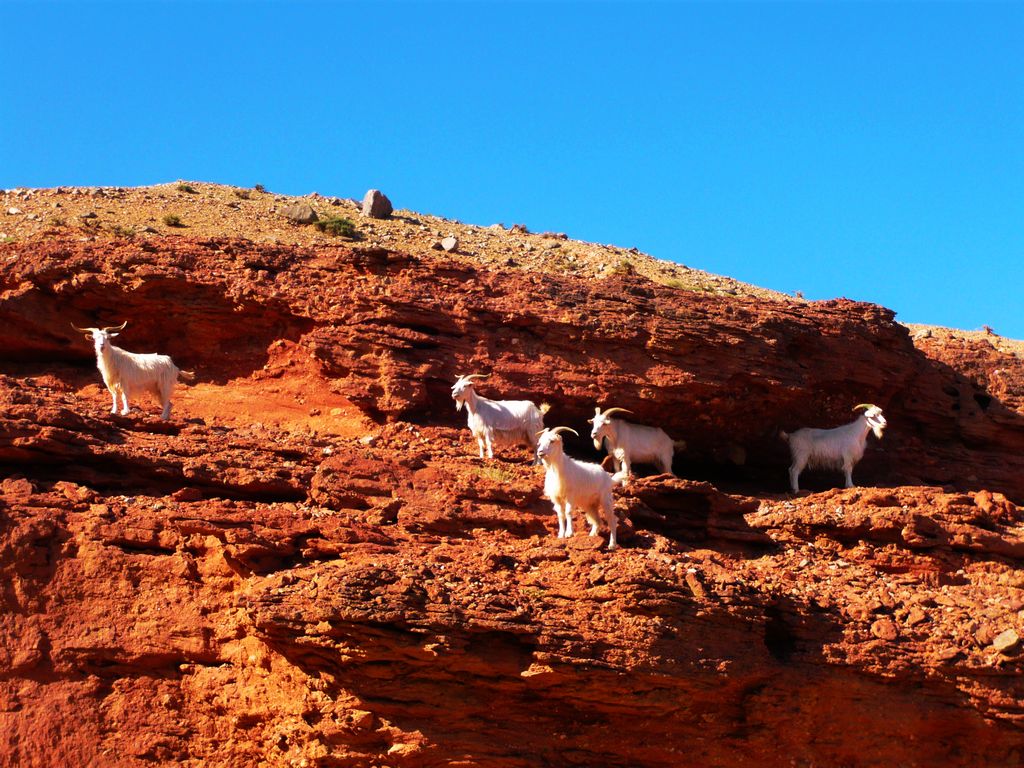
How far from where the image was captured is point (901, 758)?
16.2 meters

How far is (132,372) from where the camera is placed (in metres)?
19.1

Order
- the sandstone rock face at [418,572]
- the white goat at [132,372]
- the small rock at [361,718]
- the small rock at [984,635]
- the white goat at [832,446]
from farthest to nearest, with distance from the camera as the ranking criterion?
the white goat at [832,446], the white goat at [132,372], the small rock at [984,635], the sandstone rock face at [418,572], the small rock at [361,718]

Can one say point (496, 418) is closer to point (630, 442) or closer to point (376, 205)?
point (630, 442)

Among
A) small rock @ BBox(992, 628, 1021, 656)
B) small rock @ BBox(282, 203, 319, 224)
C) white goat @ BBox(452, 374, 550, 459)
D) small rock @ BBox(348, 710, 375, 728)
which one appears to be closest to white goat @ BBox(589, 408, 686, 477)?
white goat @ BBox(452, 374, 550, 459)

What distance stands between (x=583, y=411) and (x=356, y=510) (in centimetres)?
623

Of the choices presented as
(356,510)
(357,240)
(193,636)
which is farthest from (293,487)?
(357,240)

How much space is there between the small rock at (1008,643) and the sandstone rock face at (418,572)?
0.17ft

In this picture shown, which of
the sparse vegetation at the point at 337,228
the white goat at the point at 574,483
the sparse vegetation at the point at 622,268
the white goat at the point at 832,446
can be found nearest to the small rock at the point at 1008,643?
the white goat at the point at 574,483

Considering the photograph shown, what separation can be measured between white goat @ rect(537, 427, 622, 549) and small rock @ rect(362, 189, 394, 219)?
1918 cm

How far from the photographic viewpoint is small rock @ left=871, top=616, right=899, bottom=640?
1619cm

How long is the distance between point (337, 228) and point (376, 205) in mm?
3171

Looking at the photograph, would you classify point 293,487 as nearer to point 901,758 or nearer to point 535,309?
point 535,309

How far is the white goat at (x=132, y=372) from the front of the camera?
62.4 ft

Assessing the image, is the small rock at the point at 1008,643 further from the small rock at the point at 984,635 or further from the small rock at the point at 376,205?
the small rock at the point at 376,205
